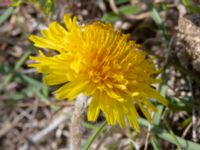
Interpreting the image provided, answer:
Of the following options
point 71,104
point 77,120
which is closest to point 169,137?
point 77,120

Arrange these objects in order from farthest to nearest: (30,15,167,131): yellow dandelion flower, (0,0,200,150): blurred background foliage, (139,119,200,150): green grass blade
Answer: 1. (0,0,200,150): blurred background foliage
2. (139,119,200,150): green grass blade
3. (30,15,167,131): yellow dandelion flower

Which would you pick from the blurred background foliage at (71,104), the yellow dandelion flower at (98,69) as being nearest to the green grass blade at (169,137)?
the blurred background foliage at (71,104)

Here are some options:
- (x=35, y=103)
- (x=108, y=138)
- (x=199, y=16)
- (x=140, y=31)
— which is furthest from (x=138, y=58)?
(x=35, y=103)

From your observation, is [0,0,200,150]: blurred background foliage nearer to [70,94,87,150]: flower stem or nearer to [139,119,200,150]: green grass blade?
[139,119,200,150]: green grass blade

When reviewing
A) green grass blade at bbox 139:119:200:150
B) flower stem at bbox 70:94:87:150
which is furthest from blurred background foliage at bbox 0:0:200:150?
flower stem at bbox 70:94:87:150

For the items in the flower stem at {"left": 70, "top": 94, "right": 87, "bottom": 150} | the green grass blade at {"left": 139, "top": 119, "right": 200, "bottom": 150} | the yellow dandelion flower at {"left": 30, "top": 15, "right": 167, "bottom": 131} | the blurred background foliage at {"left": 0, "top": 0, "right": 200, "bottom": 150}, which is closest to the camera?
the yellow dandelion flower at {"left": 30, "top": 15, "right": 167, "bottom": 131}

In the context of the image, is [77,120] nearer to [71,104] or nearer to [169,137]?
[169,137]

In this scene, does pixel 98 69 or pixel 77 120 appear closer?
pixel 98 69
